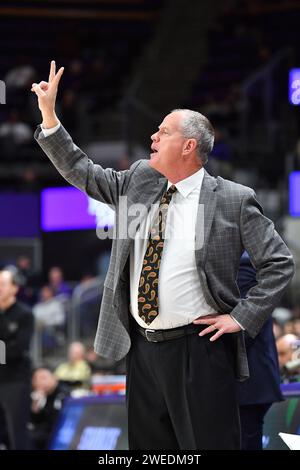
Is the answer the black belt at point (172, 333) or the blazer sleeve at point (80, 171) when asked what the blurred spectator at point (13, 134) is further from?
the black belt at point (172, 333)

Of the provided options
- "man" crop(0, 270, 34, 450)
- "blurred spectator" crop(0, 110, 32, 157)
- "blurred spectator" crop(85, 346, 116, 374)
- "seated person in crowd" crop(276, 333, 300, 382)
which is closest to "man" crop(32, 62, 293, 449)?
"seated person in crowd" crop(276, 333, 300, 382)

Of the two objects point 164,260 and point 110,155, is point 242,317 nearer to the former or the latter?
point 164,260

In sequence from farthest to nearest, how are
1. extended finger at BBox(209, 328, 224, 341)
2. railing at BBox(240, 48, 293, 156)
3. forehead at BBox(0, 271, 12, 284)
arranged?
railing at BBox(240, 48, 293, 156) < forehead at BBox(0, 271, 12, 284) < extended finger at BBox(209, 328, 224, 341)

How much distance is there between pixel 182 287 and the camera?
3.89m

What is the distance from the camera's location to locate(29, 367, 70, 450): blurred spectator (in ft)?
30.3

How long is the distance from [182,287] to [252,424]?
1.18 metres

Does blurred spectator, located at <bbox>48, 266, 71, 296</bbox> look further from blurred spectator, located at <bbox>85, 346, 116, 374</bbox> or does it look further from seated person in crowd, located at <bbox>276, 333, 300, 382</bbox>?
seated person in crowd, located at <bbox>276, 333, 300, 382</bbox>

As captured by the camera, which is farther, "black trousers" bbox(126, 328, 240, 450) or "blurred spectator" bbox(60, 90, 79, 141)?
"blurred spectator" bbox(60, 90, 79, 141)

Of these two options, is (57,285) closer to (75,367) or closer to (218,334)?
(75,367)

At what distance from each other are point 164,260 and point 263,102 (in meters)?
11.5

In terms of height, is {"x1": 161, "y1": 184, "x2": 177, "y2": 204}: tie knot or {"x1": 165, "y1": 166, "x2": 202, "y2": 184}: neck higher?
{"x1": 165, "y1": 166, "x2": 202, "y2": 184}: neck

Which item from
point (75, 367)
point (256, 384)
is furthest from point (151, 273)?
point (75, 367)

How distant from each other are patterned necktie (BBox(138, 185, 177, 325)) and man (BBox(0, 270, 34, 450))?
13.9 feet
